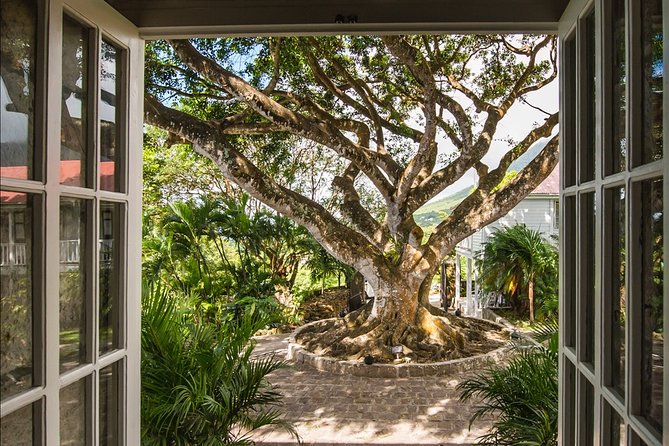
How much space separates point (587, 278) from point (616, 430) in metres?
0.42

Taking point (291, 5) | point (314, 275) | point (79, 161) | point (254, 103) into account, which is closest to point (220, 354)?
point (79, 161)

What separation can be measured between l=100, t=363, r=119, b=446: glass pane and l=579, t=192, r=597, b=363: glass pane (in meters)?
1.43

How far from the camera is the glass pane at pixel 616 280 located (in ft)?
3.59

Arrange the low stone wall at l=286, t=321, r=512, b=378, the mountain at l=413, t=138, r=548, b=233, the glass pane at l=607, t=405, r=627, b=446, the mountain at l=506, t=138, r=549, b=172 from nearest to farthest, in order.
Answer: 1. the glass pane at l=607, t=405, r=627, b=446
2. the low stone wall at l=286, t=321, r=512, b=378
3. the mountain at l=506, t=138, r=549, b=172
4. the mountain at l=413, t=138, r=548, b=233

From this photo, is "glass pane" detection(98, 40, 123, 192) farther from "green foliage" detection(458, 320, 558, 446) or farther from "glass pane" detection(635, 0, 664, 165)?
"green foliage" detection(458, 320, 558, 446)

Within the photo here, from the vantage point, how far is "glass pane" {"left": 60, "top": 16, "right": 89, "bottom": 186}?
46.6 inches

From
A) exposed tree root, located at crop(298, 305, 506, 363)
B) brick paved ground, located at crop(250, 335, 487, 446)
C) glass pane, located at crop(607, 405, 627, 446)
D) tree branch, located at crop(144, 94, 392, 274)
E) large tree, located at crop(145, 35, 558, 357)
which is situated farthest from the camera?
exposed tree root, located at crop(298, 305, 506, 363)

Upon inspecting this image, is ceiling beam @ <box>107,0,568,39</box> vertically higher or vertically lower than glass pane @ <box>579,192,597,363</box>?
higher

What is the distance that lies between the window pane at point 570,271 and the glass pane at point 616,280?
1.10ft

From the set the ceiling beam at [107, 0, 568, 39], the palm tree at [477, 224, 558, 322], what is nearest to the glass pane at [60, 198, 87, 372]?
the ceiling beam at [107, 0, 568, 39]

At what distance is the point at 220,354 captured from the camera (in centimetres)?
258

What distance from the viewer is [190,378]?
7.89 ft

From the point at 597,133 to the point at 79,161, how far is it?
1.41 metres

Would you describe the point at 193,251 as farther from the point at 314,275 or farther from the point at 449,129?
the point at 449,129
